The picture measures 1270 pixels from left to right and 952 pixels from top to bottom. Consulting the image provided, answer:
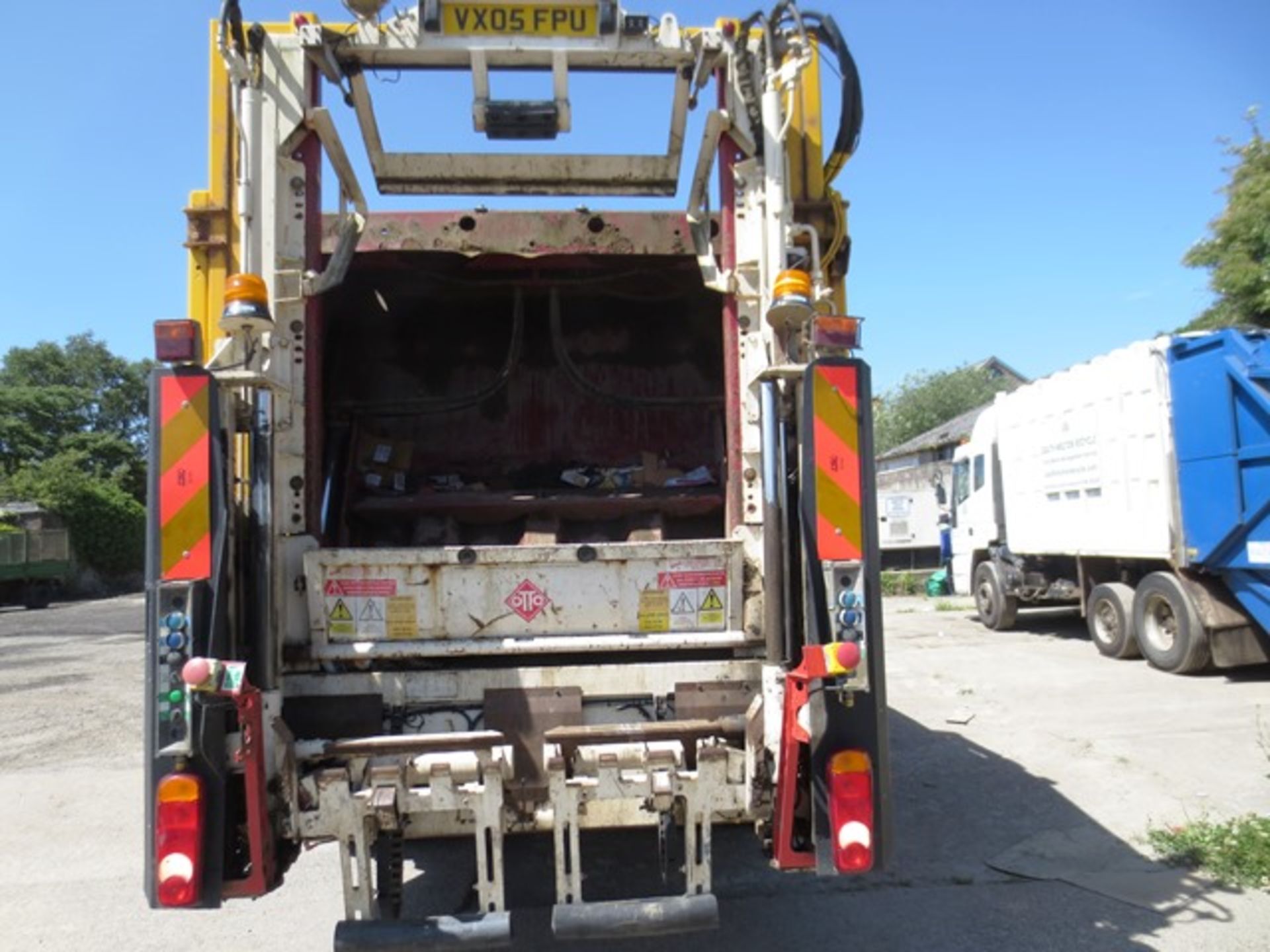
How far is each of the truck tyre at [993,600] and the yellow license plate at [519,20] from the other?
11.1 m

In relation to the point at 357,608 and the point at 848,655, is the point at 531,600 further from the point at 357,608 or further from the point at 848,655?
the point at 848,655

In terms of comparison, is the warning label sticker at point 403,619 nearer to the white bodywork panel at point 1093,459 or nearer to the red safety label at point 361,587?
the red safety label at point 361,587

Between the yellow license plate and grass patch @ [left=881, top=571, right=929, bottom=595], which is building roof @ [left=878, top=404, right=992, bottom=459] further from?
the yellow license plate

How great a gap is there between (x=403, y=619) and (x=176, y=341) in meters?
1.18

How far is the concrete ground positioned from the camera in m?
3.74

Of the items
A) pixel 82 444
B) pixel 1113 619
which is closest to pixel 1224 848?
pixel 1113 619

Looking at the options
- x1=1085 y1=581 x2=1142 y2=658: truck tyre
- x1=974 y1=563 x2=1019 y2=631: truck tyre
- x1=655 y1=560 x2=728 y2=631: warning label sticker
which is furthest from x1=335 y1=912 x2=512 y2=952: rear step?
x1=974 y1=563 x2=1019 y2=631: truck tyre

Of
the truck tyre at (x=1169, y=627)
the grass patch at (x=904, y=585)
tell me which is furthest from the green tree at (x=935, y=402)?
the truck tyre at (x=1169, y=627)

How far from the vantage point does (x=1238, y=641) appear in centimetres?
853

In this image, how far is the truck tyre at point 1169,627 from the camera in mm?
8648

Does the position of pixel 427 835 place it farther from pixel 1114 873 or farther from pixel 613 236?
pixel 1114 873

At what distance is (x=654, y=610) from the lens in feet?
11.0

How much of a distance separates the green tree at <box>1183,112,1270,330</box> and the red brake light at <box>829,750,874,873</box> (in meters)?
16.3

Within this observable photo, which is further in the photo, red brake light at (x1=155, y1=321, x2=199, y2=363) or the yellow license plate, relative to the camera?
the yellow license plate
